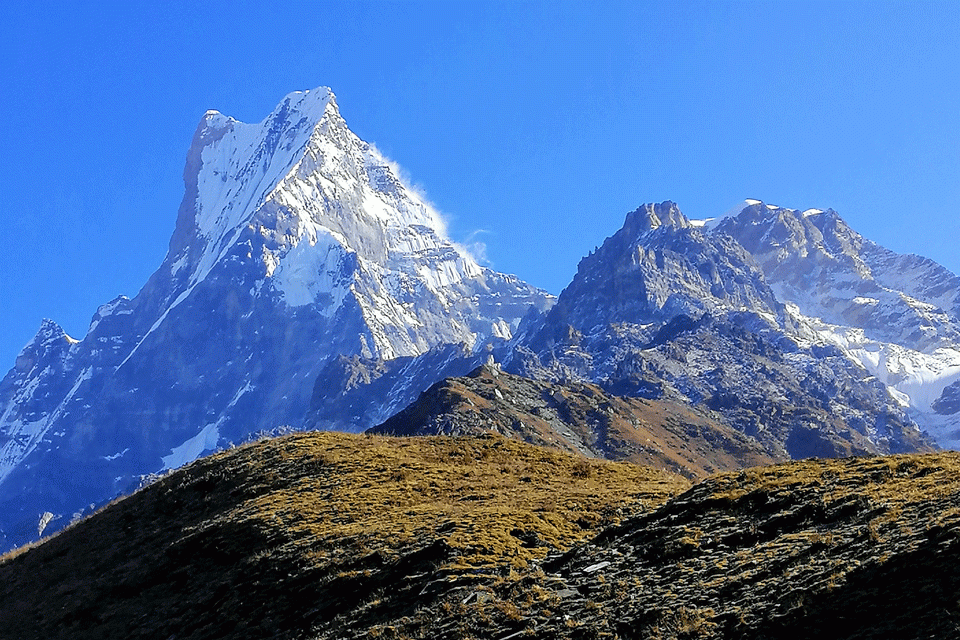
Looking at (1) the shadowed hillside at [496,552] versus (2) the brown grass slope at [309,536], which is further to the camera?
(2) the brown grass slope at [309,536]

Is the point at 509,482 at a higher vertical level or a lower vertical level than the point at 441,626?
higher

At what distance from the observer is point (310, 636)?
2520 centimetres

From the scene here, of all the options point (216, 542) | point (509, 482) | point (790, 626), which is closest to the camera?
point (790, 626)

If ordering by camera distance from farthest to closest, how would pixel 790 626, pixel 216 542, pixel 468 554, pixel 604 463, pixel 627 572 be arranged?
pixel 604 463, pixel 216 542, pixel 468 554, pixel 627 572, pixel 790 626

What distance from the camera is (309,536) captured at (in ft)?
→ 104

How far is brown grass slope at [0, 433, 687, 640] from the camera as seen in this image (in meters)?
27.4

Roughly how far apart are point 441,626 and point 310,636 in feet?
13.2

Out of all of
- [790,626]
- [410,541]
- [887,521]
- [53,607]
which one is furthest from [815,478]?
[53,607]

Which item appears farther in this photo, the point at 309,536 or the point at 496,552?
the point at 309,536

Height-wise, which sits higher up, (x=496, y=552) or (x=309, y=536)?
(x=309, y=536)

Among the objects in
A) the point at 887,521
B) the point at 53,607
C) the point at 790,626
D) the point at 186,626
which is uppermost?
the point at 53,607

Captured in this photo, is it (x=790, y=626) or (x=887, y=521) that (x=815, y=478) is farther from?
(x=790, y=626)

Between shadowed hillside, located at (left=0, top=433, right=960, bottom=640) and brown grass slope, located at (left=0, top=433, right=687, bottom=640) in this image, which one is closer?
shadowed hillside, located at (left=0, top=433, right=960, bottom=640)

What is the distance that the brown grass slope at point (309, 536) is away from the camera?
89.9 feet
